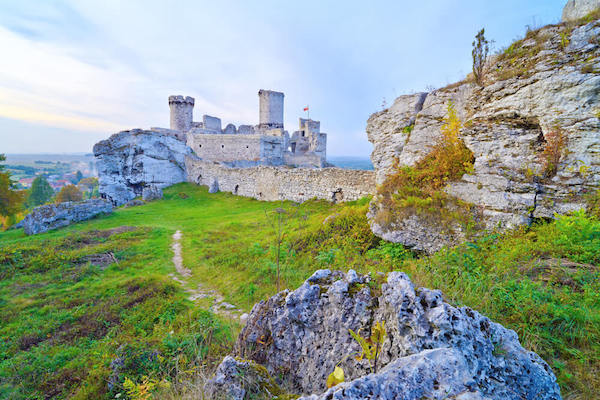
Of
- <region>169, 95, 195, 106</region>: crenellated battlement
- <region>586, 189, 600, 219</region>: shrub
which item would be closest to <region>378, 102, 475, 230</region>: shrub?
<region>586, 189, 600, 219</region>: shrub

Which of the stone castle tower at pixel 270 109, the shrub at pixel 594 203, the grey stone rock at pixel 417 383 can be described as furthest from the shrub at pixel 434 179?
the stone castle tower at pixel 270 109

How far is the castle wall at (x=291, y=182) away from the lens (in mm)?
13016

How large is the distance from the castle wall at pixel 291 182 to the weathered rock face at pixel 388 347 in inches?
267

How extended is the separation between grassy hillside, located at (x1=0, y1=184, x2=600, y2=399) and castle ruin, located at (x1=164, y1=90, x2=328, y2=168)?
20.1m

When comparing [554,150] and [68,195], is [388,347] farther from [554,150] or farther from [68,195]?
[68,195]

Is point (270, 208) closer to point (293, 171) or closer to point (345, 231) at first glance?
point (293, 171)

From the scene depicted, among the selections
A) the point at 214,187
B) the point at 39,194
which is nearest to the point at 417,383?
the point at 214,187

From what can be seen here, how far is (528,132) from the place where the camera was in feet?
18.2

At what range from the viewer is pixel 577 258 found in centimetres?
376

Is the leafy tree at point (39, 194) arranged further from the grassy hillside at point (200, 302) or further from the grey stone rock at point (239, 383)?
the grey stone rock at point (239, 383)

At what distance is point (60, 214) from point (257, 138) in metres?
19.1

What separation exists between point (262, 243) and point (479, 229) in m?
7.02

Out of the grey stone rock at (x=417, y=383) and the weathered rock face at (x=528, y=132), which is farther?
the weathered rock face at (x=528, y=132)

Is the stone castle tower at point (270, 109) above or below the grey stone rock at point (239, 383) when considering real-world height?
above
